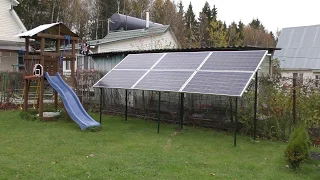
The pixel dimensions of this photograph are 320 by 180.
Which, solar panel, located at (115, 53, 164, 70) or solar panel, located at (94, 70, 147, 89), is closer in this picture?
solar panel, located at (94, 70, 147, 89)

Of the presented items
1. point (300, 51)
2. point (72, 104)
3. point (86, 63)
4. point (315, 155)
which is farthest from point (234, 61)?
point (300, 51)

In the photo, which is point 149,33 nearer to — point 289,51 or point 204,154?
point 289,51

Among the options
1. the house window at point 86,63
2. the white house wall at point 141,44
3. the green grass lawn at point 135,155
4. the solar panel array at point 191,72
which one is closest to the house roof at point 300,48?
the white house wall at point 141,44

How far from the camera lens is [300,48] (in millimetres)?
29031

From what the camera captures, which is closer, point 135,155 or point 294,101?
point 135,155

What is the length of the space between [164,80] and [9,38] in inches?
668

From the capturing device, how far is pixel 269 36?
67.9 m

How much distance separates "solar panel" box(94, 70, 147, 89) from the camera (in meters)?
11.0

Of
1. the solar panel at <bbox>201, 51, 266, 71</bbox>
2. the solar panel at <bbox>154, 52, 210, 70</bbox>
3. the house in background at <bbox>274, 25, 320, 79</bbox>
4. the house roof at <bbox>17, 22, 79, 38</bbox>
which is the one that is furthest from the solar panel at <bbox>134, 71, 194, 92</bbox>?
the house in background at <bbox>274, 25, 320, 79</bbox>

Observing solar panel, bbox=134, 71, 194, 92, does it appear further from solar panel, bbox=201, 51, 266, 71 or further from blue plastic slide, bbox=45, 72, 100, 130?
blue plastic slide, bbox=45, 72, 100, 130

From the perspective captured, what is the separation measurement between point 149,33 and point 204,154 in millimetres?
16779

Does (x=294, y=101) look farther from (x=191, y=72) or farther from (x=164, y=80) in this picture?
(x=164, y=80)

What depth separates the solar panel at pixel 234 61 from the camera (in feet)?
30.5

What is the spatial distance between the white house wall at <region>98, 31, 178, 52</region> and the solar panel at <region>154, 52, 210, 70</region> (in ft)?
34.0
